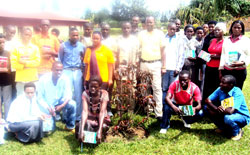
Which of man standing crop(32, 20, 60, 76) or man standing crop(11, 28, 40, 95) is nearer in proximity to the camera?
man standing crop(11, 28, 40, 95)

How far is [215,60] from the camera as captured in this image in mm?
4812

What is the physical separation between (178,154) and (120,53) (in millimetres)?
2375

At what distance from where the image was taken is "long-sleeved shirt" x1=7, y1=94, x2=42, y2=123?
4029 mm

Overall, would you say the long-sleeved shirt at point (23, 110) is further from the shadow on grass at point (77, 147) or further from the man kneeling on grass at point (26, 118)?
the shadow on grass at point (77, 147)

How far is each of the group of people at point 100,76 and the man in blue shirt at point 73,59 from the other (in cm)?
2

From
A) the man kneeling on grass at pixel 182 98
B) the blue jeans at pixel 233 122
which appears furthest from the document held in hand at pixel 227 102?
the man kneeling on grass at pixel 182 98

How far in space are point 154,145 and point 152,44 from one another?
204 centimetres

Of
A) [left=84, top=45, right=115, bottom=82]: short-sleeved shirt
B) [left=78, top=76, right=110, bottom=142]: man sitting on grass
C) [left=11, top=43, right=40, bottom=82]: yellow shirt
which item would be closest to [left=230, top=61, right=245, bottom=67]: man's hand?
[left=84, top=45, right=115, bottom=82]: short-sleeved shirt

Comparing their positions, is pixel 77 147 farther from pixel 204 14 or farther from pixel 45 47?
pixel 204 14

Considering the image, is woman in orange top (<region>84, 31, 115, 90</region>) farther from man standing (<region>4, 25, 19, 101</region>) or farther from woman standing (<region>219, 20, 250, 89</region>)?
woman standing (<region>219, 20, 250, 89</region>)

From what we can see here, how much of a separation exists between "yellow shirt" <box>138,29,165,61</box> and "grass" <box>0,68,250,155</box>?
5.10 ft

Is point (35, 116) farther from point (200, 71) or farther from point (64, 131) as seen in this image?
point (200, 71)

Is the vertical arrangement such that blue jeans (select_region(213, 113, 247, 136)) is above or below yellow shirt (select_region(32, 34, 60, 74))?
below

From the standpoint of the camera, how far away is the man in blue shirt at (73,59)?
4590mm
